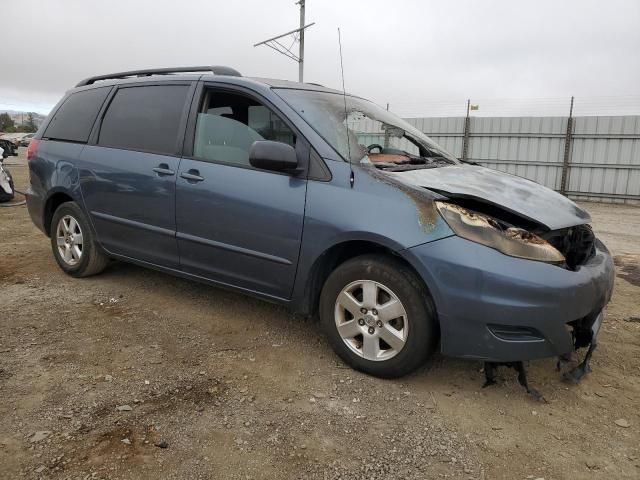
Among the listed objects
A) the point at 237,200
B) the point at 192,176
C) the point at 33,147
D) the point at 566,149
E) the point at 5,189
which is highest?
the point at 566,149

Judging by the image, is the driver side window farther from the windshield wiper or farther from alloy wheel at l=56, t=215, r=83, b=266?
alloy wheel at l=56, t=215, r=83, b=266

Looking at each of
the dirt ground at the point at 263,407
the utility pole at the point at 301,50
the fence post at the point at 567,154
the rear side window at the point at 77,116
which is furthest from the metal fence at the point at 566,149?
the rear side window at the point at 77,116

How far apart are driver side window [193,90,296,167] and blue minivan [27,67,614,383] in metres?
0.01

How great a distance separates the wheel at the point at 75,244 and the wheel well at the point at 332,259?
6.91 ft

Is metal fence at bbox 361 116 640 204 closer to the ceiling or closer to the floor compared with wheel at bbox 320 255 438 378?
closer to the ceiling

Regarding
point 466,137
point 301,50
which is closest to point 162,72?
point 301,50

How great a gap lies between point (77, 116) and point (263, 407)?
3.19m

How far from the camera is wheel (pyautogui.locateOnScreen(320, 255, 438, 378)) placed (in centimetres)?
267

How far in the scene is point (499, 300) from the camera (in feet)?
8.12

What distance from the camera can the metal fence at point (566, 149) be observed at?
13938 mm

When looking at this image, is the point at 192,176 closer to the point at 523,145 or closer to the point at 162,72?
the point at 162,72

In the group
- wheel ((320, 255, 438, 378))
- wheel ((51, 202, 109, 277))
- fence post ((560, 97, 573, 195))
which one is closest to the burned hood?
wheel ((320, 255, 438, 378))

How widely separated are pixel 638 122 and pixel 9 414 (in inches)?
606

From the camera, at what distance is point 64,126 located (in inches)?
177
